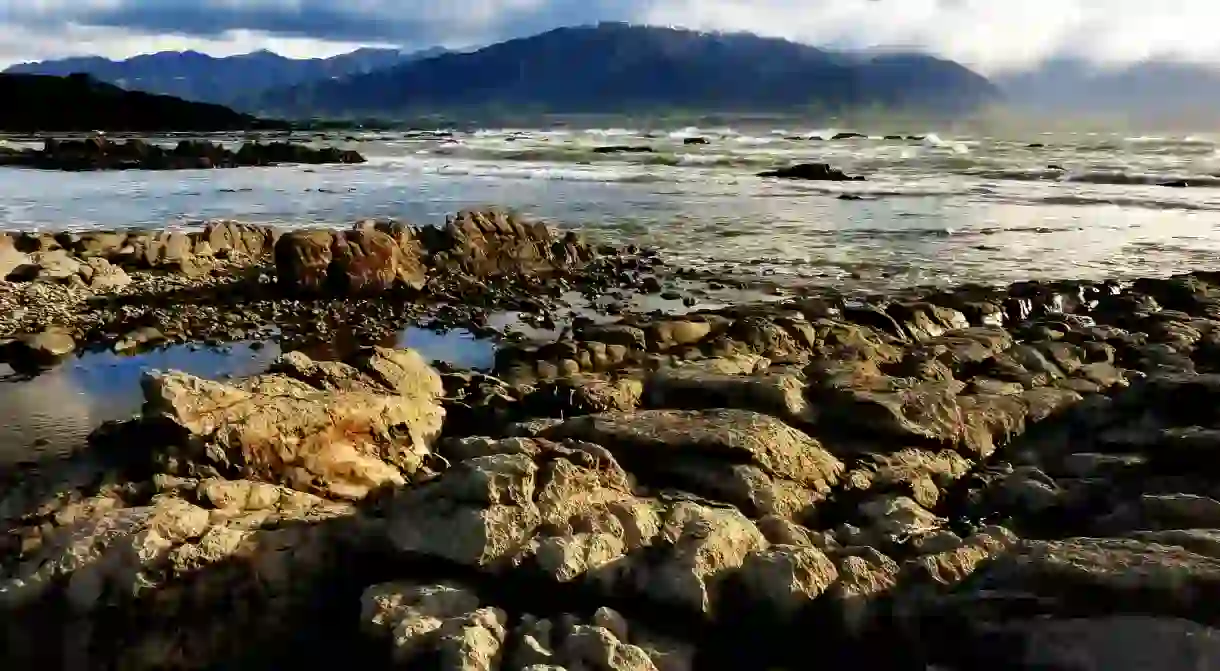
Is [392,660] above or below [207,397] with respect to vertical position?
below

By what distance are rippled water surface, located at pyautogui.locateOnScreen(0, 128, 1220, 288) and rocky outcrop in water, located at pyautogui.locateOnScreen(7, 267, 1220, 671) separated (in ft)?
33.8

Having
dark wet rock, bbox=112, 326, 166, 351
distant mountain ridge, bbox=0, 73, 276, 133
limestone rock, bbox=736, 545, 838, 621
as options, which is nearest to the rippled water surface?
dark wet rock, bbox=112, 326, 166, 351

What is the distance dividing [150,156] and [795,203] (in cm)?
3856

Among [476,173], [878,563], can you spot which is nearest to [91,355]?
[878,563]

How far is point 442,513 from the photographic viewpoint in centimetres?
683

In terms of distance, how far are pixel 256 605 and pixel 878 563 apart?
4.26 metres

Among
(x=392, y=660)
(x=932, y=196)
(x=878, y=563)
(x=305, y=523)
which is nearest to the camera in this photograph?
(x=392, y=660)

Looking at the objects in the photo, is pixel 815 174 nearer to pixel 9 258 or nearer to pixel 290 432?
pixel 9 258

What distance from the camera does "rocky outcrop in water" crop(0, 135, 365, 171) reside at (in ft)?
168

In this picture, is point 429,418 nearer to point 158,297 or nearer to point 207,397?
point 207,397

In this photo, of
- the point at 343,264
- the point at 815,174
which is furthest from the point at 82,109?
the point at 343,264

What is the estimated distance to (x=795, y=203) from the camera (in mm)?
34312

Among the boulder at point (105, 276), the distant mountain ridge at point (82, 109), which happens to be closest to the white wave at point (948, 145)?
the boulder at point (105, 276)

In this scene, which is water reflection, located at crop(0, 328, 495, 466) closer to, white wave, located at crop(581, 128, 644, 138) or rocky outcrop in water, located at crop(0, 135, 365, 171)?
rocky outcrop in water, located at crop(0, 135, 365, 171)
